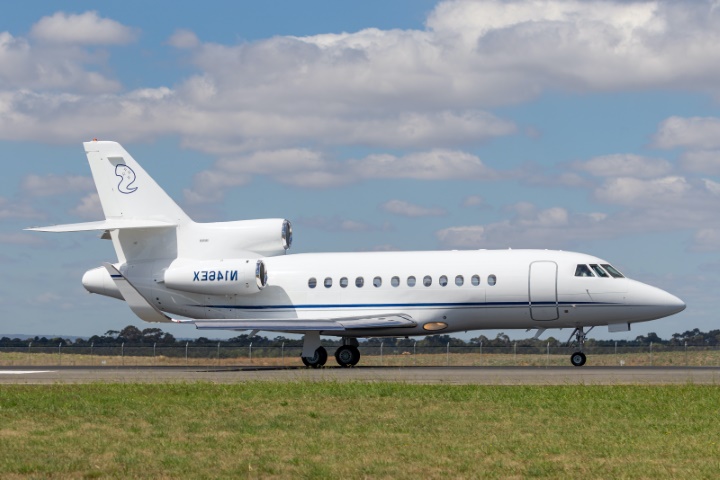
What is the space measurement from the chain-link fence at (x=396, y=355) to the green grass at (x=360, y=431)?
24270 millimetres

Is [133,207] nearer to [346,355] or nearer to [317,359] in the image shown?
[317,359]

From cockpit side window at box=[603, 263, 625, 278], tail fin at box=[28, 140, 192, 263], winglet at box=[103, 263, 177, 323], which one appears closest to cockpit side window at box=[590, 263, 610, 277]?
cockpit side window at box=[603, 263, 625, 278]

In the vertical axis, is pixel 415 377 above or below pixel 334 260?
below

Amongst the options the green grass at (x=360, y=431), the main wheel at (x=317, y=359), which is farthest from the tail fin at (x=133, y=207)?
the green grass at (x=360, y=431)

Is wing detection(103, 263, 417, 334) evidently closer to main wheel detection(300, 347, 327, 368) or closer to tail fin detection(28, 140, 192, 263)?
main wheel detection(300, 347, 327, 368)

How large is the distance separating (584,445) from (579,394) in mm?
6979

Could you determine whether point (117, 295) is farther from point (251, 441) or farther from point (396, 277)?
point (251, 441)

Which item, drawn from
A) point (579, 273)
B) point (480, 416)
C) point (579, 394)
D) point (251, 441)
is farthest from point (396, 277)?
point (251, 441)

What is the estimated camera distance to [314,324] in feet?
117

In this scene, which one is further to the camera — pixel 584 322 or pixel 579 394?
pixel 584 322

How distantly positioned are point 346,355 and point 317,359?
41.3 inches

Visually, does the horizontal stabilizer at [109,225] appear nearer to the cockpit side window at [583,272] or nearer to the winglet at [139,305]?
the winglet at [139,305]

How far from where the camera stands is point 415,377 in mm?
28531

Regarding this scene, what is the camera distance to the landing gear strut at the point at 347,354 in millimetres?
37219
